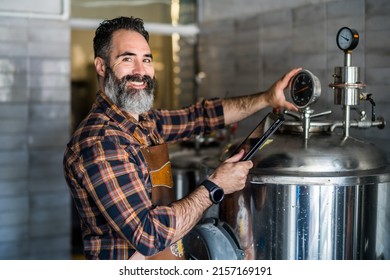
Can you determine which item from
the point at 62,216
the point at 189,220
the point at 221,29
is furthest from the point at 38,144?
the point at 189,220

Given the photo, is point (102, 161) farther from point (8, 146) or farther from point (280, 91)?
point (8, 146)

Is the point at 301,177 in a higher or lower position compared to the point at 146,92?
lower

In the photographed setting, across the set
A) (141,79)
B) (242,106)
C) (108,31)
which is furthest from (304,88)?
(108,31)

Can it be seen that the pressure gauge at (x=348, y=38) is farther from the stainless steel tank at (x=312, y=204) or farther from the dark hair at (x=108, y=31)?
the dark hair at (x=108, y=31)

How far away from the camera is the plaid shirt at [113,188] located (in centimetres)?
201

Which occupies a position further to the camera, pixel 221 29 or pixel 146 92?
pixel 221 29

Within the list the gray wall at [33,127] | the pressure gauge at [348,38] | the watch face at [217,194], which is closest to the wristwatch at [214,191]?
the watch face at [217,194]

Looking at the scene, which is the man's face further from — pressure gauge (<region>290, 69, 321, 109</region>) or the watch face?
pressure gauge (<region>290, 69, 321, 109</region>)

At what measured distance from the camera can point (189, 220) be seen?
6.94 ft

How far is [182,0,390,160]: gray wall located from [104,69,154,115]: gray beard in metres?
1.28

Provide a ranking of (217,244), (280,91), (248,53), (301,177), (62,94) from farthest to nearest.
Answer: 1. (62,94)
2. (248,53)
3. (280,91)
4. (217,244)
5. (301,177)

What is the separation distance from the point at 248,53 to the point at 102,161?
2423mm

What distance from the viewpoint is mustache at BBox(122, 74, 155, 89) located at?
89.9 inches

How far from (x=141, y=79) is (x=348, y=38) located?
→ 35.5 inches
